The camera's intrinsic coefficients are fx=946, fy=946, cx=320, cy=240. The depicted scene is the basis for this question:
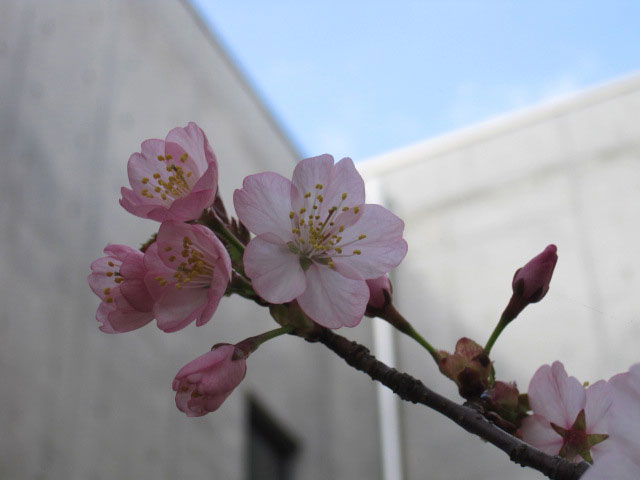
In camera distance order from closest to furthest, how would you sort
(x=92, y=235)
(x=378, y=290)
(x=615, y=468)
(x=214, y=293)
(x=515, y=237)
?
(x=615, y=468), (x=214, y=293), (x=378, y=290), (x=92, y=235), (x=515, y=237)

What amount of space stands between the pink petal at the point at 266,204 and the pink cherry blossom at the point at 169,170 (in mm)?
20

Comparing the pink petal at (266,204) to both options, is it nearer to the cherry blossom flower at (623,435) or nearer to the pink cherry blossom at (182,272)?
the pink cherry blossom at (182,272)

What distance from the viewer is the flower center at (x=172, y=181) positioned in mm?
593

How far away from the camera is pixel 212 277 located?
52 cm

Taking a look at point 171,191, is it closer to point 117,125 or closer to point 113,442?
point 113,442

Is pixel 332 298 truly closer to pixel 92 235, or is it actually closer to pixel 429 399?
pixel 429 399

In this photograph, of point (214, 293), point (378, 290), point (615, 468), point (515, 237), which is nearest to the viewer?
point (615, 468)

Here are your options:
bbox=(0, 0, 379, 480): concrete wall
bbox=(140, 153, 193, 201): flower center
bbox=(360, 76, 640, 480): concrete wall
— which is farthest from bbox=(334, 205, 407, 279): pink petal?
bbox=(360, 76, 640, 480): concrete wall

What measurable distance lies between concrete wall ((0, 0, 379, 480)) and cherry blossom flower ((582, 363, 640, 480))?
2.49 m

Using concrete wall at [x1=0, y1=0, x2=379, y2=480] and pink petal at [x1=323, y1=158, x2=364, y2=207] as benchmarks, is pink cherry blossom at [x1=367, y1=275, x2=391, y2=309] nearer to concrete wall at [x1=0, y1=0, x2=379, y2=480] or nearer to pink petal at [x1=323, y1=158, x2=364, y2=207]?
pink petal at [x1=323, y1=158, x2=364, y2=207]

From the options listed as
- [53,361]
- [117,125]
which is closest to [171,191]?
[53,361]

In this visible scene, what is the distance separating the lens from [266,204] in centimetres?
54

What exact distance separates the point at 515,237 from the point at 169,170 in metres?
3.91

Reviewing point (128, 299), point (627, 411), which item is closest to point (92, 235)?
point (128, 299)
